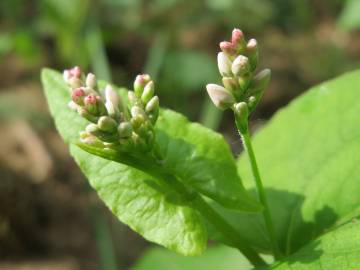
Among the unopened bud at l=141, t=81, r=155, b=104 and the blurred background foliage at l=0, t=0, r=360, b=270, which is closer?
the unopened bud at l=141, t=81, r=155, b=104

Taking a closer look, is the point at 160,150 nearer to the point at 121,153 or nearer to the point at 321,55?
the point at 121,153

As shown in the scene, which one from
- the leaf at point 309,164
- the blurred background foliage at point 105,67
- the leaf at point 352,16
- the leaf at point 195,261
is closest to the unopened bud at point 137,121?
the leaf at point 309,164

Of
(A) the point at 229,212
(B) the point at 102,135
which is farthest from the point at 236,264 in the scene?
(B) the point at 102,135

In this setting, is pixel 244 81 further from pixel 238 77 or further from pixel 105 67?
pixel 105 67

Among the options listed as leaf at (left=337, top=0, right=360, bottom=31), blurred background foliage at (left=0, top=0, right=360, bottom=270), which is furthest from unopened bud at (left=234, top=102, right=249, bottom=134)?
leaf at (left=337, top=0, right=360, bottom=31)

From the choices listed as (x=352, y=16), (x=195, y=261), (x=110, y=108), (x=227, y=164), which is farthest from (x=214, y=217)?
(x=352, y=16)

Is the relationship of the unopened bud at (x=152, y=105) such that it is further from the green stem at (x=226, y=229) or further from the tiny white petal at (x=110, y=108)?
the green stem at (x=226, y=229)

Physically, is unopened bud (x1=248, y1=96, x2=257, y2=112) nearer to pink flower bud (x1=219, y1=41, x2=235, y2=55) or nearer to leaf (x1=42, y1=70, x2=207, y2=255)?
pink flower bud (x1=219, y1=41, x2=235, y2=55)
